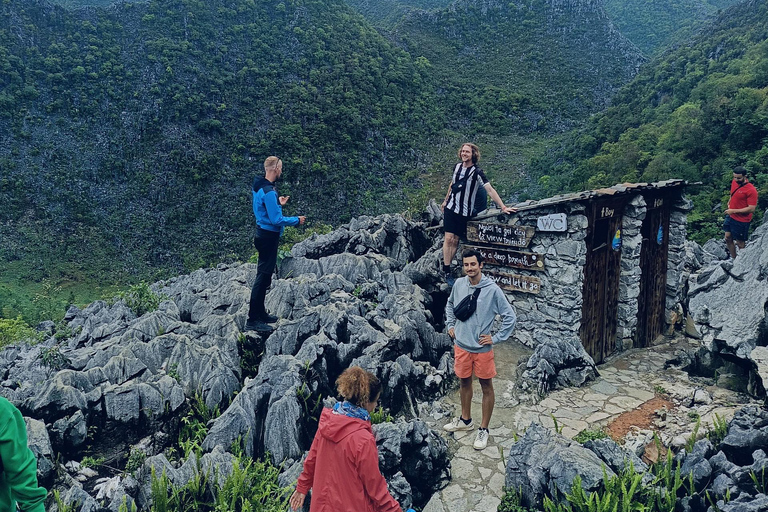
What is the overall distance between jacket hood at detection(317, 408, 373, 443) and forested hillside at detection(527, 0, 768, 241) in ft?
62.5

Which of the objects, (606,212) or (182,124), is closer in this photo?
(606,212)

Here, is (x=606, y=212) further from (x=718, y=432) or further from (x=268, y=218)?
(x=268, y=218)

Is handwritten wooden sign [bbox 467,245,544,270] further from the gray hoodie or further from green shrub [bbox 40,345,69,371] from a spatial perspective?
green shrub [bbox 40,345,69,371]

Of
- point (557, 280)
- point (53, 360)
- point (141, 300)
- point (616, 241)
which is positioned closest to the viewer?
point (53, 360)

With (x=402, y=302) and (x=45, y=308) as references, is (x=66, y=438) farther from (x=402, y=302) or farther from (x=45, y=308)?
(x=45, y=308)

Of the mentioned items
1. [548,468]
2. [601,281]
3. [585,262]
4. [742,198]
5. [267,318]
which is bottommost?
[548,468]

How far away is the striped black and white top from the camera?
888 centimetres

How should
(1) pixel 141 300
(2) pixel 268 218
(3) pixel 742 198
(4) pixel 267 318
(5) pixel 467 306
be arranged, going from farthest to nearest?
(1) pixel 141 300
(3) pixel 742 198
(4) pixel 267 318
(2) pixel 268 218
(5) pixel 467 306

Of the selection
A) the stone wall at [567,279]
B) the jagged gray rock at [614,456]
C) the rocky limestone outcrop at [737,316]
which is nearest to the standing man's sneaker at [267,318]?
the stone wall at [567,279]

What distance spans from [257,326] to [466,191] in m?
4.34

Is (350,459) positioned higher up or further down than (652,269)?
further down

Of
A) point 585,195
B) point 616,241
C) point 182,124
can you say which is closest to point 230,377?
→ point 585,195

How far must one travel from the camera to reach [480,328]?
Answer: 19.6 ft

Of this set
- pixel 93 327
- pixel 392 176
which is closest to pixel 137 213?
pixel 392 176
